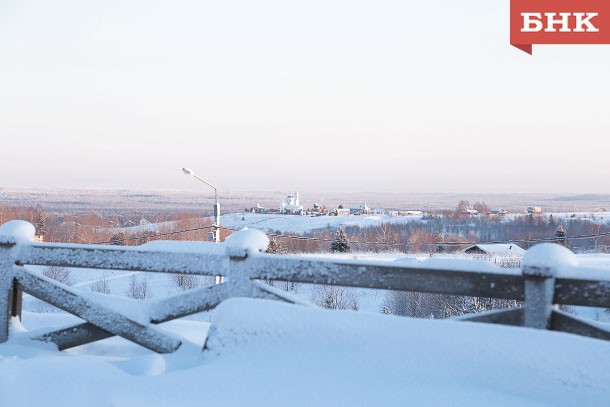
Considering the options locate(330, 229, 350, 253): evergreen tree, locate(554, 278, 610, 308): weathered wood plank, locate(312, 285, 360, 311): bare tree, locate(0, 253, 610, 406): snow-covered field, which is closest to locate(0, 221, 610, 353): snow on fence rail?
locate(554, 278, 610, 308): weathered wood plank

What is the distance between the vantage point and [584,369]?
2520 millimetres

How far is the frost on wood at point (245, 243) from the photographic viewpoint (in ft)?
12.0

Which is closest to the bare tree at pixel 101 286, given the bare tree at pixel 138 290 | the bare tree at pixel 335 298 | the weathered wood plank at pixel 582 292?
the bare tree at pixel 138 290

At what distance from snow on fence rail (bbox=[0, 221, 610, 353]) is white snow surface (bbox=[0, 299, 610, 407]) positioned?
438mm

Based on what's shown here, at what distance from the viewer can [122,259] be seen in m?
3.96

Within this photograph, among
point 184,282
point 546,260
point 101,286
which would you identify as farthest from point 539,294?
point 101,286

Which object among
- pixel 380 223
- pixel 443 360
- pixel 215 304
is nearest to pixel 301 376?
pixel 443 360

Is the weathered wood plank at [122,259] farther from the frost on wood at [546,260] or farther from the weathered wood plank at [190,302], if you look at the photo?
the frost on wood at [546,260]

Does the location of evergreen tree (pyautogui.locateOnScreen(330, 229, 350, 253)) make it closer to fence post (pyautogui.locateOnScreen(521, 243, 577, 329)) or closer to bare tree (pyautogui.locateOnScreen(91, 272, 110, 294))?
bare tree (pyautogui.locateOnScreen(91, 272, 110, 294))

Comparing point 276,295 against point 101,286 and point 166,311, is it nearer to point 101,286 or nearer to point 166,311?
point 166,311

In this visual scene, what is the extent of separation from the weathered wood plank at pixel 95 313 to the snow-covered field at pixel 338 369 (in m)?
0.57

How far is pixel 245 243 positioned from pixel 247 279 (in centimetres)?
24

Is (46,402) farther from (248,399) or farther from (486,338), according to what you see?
(486,338)

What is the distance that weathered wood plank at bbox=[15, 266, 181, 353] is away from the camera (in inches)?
150
